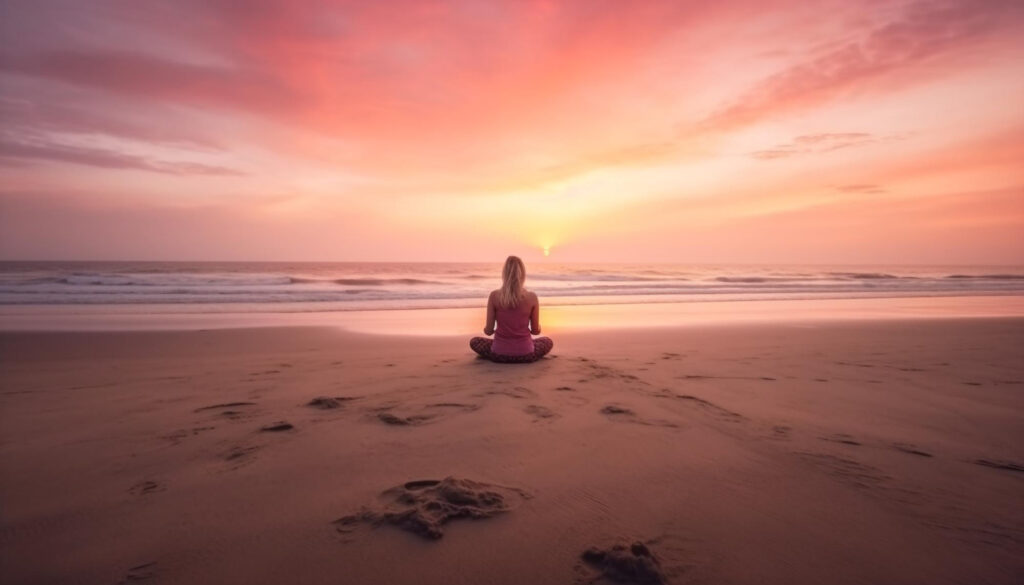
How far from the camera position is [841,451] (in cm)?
338

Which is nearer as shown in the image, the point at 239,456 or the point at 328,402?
the point at 239,456

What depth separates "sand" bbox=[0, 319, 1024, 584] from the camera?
2111 mm

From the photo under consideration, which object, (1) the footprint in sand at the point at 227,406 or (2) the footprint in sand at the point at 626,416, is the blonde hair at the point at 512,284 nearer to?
(2) the footprint in sand at the point at 626,416

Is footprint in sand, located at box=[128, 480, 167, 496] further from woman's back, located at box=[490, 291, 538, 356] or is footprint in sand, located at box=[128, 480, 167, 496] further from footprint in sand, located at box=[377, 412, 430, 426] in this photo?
woman's back, located at box=[490, 291, 538, 356]

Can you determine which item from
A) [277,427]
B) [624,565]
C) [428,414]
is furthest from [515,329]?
[624,565]

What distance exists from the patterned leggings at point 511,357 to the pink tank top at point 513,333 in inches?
2.3

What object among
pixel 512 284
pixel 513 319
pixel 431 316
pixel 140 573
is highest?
pixel 512 284

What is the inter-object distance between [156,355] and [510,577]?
744 centimetres

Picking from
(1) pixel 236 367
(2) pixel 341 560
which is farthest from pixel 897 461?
(1) pixel 236 367

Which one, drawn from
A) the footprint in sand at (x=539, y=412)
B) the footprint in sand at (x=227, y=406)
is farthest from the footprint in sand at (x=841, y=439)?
the footprint in sand at (x=227, y=406)

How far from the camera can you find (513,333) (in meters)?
6.49

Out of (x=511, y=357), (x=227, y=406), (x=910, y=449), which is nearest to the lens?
(x=910, y=449)

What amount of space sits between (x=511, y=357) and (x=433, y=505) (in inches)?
153

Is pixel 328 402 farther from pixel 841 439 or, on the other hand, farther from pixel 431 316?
pixel 431 316
